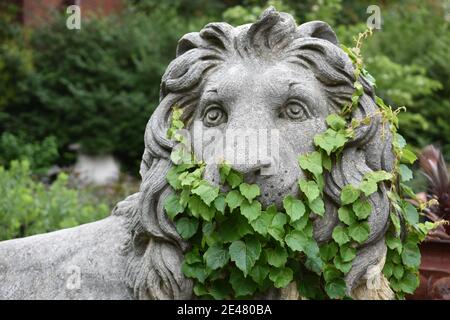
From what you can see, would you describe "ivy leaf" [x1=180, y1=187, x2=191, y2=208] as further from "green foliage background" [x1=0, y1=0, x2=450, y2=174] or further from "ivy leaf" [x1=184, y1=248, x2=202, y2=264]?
"green foliage background" [x1=0, y1=0, x2=450, y2=174]

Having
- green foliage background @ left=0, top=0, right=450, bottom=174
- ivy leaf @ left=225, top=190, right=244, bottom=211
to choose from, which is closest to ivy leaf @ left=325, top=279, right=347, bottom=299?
ivy leaf @ left=225, top=190, right=244, bottom=211

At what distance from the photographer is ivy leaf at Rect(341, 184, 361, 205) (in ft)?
8.71

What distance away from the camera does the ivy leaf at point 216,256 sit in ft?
8.68

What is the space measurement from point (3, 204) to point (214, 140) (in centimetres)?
323

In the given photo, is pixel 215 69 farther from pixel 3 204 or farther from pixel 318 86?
pixel 3 204

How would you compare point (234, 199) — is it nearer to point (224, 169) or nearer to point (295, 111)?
point (224, 169)

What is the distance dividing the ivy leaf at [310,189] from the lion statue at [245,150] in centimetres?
4

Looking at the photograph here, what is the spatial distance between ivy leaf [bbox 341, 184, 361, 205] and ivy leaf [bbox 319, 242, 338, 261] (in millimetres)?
161

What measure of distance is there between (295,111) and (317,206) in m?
0.38

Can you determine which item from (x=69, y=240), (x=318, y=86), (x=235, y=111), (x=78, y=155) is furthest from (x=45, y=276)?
(x=78, y=155)

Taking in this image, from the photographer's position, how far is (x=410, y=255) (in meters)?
2.91

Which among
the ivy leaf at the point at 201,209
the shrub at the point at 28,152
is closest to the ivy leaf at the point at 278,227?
the ivy leaf at the point at 201,209

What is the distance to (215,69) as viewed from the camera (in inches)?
112

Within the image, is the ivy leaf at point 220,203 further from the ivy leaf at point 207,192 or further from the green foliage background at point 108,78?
the green foliage background at point 108,78
